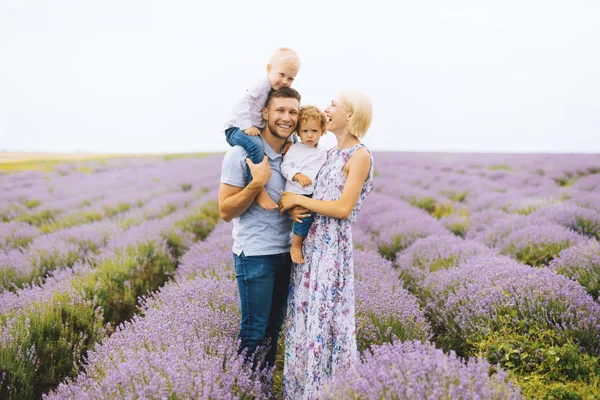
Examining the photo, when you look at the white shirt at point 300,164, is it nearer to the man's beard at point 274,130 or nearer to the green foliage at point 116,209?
the man's beard at point 274,130

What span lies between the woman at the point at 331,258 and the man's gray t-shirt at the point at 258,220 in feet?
0.38

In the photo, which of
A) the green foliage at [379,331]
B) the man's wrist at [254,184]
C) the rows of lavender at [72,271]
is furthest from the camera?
the rows of lavender at [72,271]

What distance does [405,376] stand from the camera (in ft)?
5.24

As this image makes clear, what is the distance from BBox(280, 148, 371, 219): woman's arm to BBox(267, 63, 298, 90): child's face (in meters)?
0.71

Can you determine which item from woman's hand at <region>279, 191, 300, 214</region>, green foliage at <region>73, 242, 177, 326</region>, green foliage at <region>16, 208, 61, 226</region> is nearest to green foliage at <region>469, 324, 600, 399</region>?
woman's hand at <region>279, 191, 300, 214</region>

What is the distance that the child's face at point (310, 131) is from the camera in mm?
2250

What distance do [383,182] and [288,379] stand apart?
958cm

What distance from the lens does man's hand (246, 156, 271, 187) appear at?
78.8 inches

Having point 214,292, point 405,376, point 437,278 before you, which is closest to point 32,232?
point 214,292

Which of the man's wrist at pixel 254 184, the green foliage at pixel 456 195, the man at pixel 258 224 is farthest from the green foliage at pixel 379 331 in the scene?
the green foliage at pixel 456 195

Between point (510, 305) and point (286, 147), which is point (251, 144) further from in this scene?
point (510, 305)

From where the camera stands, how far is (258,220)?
217 cm

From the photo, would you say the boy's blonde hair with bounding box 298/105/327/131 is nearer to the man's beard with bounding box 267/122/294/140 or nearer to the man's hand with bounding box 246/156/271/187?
the man's beard with bounding box 267/122/294/140

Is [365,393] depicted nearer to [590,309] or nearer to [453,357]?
[453,357]
